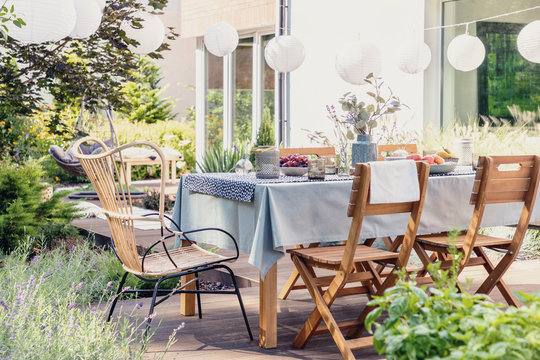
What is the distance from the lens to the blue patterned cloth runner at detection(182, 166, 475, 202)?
11.6 ft

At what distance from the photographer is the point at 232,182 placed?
3662 millimetres

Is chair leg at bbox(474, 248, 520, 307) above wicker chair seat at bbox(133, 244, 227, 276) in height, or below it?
below

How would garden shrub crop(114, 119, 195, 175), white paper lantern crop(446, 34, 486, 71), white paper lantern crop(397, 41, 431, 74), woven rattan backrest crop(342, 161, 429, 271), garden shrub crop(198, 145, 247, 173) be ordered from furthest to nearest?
garden shrub crop(114, 119, 195, 175) → garden shrub crop(198, 145, 247, 173) → white paper lantern crop(397, 41, 431, 74) → white paper lantern crop(446, 34, 486, 71) → woven rattan backrest crop(342, 161, 429, 271)

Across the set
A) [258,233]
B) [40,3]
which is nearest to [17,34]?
[40,3]

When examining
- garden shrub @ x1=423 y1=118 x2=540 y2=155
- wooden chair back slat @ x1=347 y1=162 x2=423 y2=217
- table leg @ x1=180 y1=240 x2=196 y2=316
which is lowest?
table leg @ x1=180 y1=240 x2=196 y2=316

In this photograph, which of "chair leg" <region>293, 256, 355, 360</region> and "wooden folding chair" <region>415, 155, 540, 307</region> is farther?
"wooden folding chair" <region>415, 155, 540, 307</region>

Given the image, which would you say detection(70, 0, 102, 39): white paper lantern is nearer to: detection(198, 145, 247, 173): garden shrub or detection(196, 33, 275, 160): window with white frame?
detection(198, 145, 247, 173): garden shrub

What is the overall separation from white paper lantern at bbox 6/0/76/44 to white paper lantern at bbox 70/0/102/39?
53 cm

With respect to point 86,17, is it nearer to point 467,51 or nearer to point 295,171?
point 295,171

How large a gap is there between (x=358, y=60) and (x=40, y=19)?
3552 mm

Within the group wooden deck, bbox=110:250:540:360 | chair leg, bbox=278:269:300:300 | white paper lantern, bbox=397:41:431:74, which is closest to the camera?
wooden deck, bbox=110:250:540:360

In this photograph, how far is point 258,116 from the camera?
41.7 feet

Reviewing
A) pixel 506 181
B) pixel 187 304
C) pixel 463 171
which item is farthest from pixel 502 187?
pixel 187 304

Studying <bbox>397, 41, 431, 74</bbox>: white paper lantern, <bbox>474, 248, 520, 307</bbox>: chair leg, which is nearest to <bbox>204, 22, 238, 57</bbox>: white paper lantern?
<bbox>397, 41, 431, 74</bbox>: white paper lantern
